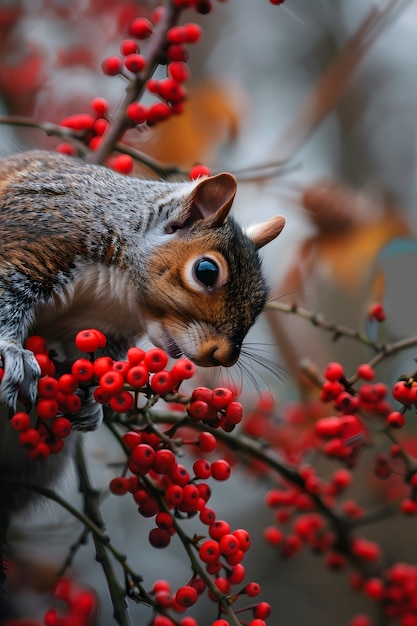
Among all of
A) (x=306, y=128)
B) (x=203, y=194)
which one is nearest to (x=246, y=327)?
(x=203, y=194)

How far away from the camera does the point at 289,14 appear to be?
280 centimetres

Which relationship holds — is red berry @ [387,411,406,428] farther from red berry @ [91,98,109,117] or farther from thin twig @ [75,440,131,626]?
red berry @ [91,98,109,117]

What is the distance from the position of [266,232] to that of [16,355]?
0.55 meters

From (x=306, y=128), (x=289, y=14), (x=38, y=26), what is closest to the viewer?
(x=306, y=128)

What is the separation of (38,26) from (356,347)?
1.36 m

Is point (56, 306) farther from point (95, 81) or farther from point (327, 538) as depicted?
point (95, 81)

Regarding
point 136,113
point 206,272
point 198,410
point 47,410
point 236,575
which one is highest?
point 136,113

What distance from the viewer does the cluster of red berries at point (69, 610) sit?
49.8 inches

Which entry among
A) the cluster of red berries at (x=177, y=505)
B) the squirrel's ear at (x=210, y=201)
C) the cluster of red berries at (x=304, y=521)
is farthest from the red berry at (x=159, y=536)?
the cluster of red berries at (x=304, y=521)

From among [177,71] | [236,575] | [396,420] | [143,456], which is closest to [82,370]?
[143,456]

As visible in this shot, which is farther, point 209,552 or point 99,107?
point 99,107

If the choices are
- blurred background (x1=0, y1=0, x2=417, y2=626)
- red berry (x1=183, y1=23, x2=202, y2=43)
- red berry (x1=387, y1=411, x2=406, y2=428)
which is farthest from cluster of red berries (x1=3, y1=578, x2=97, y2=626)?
red berry (x1=183, y1=23, x2=202, y2=43)

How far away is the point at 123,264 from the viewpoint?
1324 mm

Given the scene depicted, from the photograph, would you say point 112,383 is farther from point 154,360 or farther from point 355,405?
point 355,405
